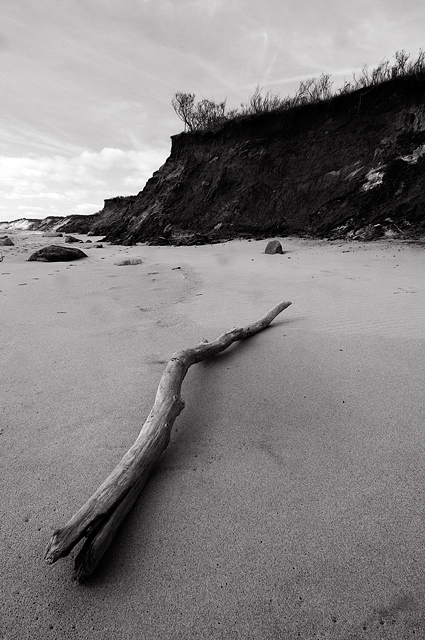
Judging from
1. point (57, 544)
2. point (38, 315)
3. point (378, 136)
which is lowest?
point (38, 315)

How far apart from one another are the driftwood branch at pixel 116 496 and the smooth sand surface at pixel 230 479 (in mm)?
88

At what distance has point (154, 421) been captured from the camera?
176 centimetres

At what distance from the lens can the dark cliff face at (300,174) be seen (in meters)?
10.4

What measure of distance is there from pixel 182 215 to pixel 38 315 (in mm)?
11294

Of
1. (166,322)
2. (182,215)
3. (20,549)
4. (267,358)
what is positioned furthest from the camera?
(182,215)

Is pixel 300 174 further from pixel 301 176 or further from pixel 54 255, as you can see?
pixel 54 255

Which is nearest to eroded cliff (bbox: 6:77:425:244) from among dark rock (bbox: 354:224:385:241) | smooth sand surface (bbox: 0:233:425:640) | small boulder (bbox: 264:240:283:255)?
dark rock (bbox: 354:224:385:241)

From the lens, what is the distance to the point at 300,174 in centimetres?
1264

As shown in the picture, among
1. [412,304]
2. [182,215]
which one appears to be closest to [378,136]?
[182,215]

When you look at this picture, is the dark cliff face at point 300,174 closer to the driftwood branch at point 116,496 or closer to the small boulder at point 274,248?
the small boulder at point 274,248

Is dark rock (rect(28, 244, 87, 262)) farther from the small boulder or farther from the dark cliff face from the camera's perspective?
the small boulder

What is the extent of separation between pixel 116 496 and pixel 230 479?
1.73 feet

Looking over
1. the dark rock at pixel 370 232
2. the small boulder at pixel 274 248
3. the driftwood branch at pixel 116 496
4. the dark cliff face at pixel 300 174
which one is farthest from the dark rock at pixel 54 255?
the driftwood branch at pixel 116 496

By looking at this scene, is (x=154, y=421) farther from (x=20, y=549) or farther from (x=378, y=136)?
(x=378, y=136)
